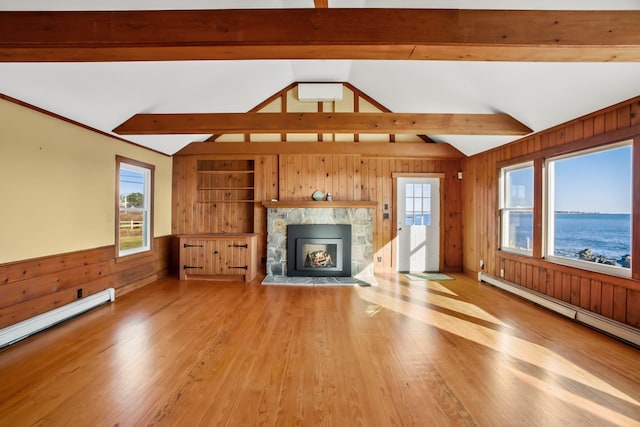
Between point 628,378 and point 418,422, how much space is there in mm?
1800

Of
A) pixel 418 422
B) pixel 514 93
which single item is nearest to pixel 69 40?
pixel 418 422

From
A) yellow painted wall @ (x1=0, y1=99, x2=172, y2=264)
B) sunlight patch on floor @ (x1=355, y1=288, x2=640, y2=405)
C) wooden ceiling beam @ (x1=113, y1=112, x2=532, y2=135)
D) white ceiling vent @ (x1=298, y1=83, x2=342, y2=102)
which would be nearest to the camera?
sunlight patch on floor @ (x1=355, y1=288, x2=640, y2=405)

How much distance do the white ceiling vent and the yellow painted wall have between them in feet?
9.93

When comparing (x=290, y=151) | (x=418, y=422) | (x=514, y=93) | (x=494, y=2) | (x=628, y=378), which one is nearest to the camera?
(x=418, y=422)

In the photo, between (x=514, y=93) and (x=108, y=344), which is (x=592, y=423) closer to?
(x=514, y=93)

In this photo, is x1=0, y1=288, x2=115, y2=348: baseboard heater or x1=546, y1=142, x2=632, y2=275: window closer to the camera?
x1=0, y1=288, x2=115, y2=348: baseboard heater

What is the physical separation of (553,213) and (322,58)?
148 inches

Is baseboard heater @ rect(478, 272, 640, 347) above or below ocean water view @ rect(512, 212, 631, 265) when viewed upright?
below

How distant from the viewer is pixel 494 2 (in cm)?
262

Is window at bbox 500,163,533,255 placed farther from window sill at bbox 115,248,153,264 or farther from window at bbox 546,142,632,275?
window sill at bbox 115,248,153,264

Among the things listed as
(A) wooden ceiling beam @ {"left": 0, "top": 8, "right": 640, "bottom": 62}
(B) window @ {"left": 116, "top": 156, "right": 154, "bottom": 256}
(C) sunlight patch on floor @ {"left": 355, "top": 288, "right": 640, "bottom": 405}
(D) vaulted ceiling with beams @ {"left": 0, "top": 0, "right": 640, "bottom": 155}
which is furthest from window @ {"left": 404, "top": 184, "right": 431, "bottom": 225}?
(B) window @ {"left": 116, "top": 156, "right": 154, "bottom": 256}

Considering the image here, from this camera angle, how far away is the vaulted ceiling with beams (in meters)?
1.95

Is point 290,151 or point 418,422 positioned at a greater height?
point 290,151

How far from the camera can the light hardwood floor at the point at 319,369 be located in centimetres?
178
